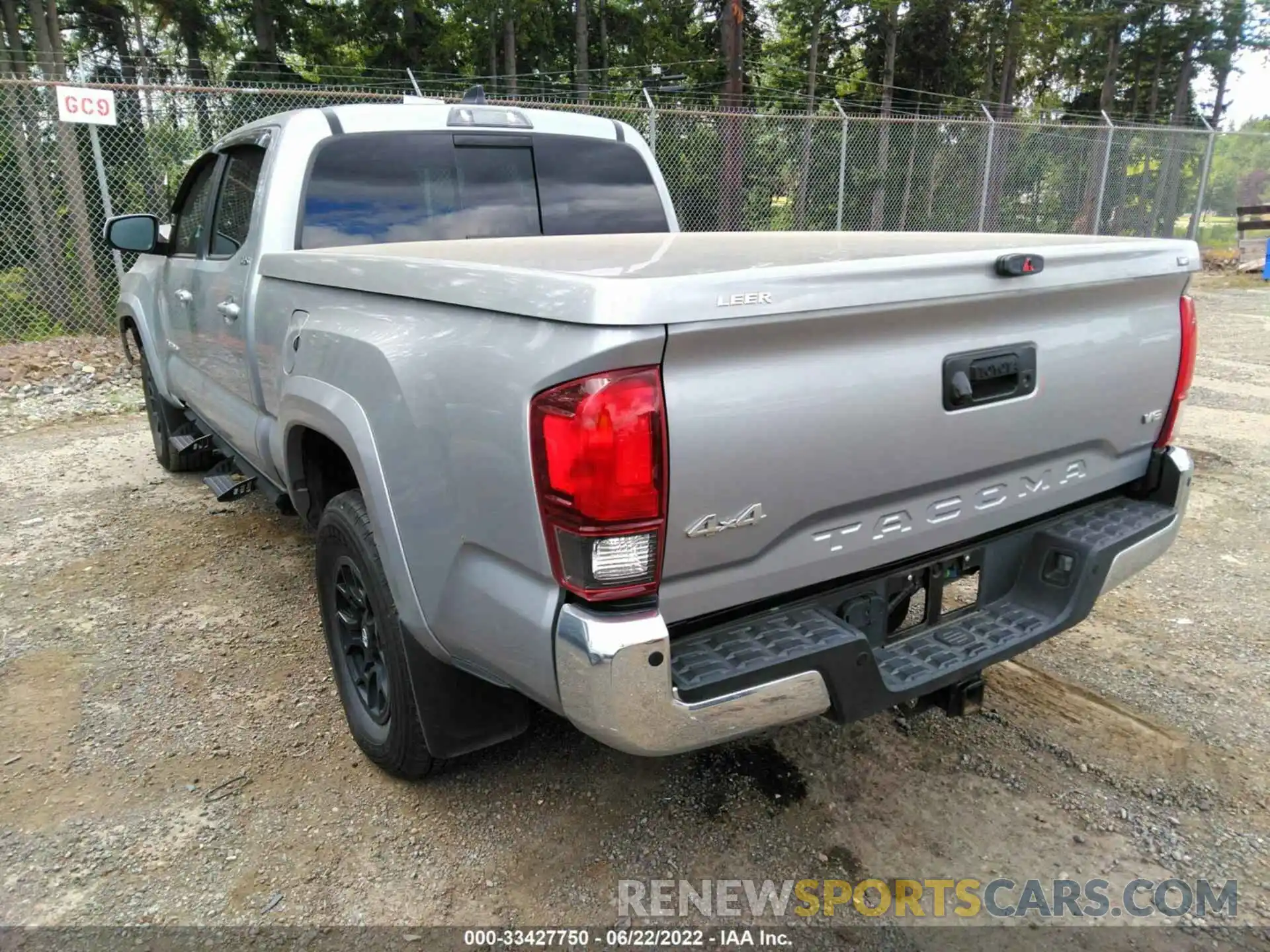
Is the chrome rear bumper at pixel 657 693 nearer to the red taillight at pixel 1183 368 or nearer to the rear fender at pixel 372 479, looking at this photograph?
the rear fender at pixel 372 479

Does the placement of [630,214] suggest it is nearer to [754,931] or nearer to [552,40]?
[754,931]

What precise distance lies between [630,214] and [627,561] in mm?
2730

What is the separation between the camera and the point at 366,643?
2.72 meters

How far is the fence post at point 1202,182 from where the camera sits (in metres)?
16.8

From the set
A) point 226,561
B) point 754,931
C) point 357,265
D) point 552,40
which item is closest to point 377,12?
point 552,40

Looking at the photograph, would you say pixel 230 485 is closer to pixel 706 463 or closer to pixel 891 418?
pixel 706 463

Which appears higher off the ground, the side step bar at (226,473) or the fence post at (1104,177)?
the fence post at (1104,177)

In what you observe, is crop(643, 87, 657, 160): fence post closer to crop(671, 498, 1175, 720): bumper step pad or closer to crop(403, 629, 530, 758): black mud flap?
crop(671, 498, 1175, 720): bumper step pad

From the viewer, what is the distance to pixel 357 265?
7.91 ft

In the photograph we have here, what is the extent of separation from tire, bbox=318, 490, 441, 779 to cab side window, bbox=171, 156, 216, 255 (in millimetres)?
2284

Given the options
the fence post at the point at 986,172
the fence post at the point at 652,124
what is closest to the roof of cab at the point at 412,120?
the fence post at the point at 652,124

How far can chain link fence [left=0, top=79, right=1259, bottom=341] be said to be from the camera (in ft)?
31.3

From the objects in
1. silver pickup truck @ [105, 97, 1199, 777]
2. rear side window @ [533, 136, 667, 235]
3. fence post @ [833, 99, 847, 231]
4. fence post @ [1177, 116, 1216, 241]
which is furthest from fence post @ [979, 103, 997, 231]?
silver pickup truck @ [105, 97, 1199, 777]

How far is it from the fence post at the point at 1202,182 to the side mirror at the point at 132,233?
1780cm
